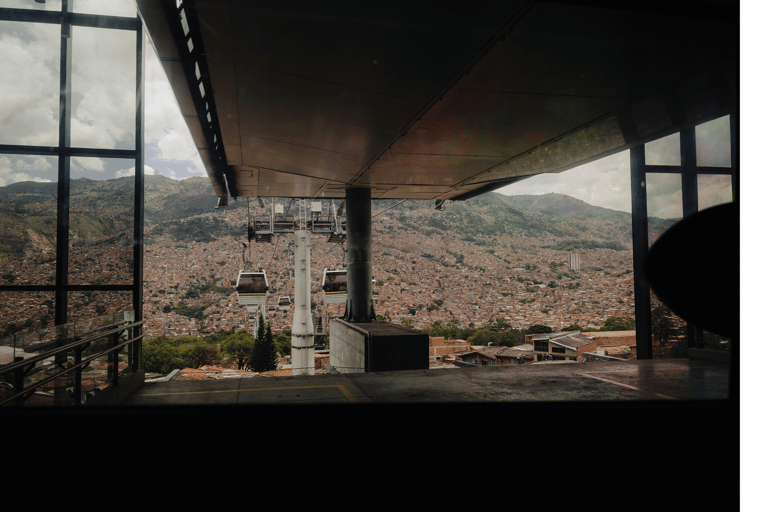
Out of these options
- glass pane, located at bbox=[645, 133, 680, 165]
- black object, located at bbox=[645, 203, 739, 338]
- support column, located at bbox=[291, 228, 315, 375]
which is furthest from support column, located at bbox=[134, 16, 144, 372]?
support column, located at bbox=[291, 228, 315, 375]

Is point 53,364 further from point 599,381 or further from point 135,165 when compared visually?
point 599,381

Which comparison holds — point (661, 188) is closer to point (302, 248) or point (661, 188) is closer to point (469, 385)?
point (469, 385)

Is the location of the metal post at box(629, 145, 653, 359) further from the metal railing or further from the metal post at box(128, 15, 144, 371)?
the metal railing

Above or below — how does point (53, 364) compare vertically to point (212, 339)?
above

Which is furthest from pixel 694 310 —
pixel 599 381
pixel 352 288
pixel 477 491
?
pixel 352 288

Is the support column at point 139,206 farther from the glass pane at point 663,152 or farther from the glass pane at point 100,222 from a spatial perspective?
the glass pane at point 663,152

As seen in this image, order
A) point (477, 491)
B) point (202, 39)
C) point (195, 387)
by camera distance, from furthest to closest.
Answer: point (195, 387)
point (202, 39)
point (477, 491)

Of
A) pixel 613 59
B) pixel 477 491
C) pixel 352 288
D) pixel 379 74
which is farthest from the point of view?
pixel 352 288

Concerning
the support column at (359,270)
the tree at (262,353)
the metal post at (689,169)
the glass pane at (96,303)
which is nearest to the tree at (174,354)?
the glass pane at (96,303)
